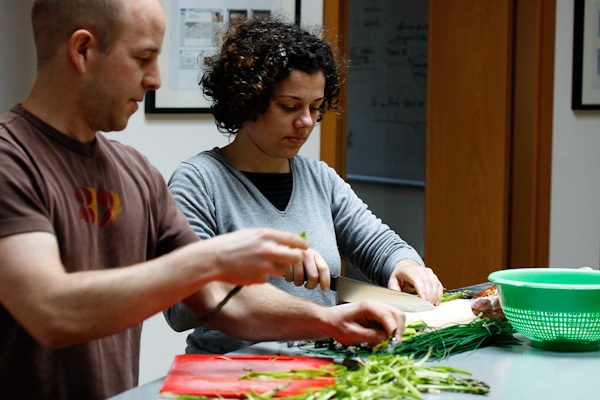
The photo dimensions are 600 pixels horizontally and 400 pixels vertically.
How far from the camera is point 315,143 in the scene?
3.59 m

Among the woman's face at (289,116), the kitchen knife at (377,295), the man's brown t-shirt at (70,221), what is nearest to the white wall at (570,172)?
the woman's face at (289,116)

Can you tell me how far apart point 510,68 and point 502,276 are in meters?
2.39

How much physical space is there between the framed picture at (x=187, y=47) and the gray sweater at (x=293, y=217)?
103 cm

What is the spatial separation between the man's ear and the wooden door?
2.87 metres

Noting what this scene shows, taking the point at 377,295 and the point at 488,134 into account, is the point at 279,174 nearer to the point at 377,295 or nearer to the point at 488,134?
the point at 377,295

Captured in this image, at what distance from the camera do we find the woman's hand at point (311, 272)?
2020mm

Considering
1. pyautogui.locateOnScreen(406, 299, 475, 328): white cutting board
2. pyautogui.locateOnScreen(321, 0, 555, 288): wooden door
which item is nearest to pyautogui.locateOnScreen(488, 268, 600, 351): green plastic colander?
pyautogui.locateOnScreen(406, 299, 475, 328): white cutting board

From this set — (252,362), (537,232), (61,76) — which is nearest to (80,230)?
(61,76)

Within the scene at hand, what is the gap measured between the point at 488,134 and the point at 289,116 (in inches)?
82.1

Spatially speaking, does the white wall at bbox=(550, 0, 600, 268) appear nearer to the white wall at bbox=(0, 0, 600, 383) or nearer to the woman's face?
the white wall at bbox=(0, 0, 600, 383)

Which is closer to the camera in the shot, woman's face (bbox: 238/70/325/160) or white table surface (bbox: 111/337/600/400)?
white table surface (bbox: 111/337/600/400)

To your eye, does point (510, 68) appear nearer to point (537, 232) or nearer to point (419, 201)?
point (537, 232)

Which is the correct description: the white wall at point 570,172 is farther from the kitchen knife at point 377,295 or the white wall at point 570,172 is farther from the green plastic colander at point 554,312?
the green plastic colander at point 554,312

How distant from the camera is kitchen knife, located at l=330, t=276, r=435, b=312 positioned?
2064 millimetres
